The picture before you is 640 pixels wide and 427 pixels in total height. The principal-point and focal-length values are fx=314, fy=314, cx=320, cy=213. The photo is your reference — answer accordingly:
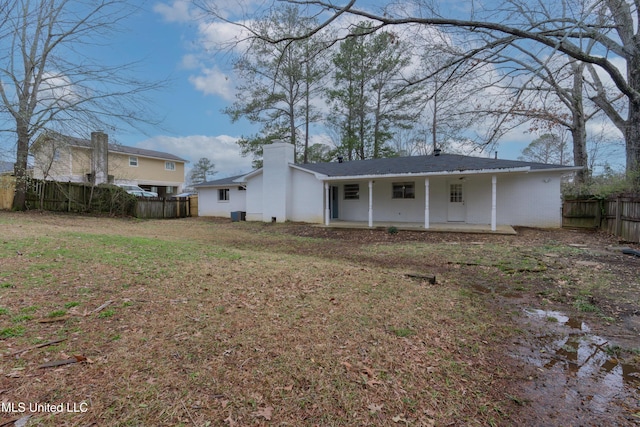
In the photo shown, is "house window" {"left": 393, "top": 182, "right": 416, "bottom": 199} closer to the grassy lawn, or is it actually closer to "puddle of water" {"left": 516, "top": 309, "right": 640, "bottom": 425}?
the grassy lawn

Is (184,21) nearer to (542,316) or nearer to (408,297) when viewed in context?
(408,297)

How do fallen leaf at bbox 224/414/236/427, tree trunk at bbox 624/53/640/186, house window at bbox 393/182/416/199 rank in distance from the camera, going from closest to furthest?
fallen leaf at bbox 224/414/236/427, tree trunk at bbox 624/53/640/186, house window at bbox 393/182/416/199

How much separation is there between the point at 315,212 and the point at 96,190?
38.2 ft

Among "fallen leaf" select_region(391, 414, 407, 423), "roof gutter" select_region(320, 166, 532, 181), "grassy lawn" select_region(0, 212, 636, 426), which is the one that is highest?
"roof gutter" select_region(320, 166, 532, 181)

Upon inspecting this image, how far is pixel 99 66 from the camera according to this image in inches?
370

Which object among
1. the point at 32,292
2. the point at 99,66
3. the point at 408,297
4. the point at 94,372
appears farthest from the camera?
the point at 99,66

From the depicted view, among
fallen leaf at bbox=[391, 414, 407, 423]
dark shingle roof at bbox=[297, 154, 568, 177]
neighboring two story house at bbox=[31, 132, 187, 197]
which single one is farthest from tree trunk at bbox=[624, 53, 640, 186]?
neighboring two story house at bbox=[31, 132, 187, 197]

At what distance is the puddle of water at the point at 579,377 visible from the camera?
92.4 inches

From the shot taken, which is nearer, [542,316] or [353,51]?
[542,316]

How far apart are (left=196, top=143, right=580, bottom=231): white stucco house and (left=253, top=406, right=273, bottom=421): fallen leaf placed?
456 inches

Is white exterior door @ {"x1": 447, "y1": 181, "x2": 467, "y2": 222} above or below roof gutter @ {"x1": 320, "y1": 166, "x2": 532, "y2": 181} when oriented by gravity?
below

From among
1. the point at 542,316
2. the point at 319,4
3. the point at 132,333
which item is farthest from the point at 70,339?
the point at 319,4

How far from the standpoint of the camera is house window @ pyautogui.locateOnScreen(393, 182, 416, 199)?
15.4m

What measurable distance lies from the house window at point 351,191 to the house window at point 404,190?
2.02m
